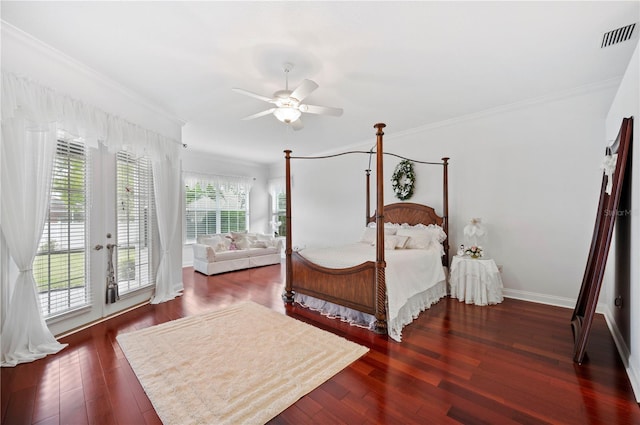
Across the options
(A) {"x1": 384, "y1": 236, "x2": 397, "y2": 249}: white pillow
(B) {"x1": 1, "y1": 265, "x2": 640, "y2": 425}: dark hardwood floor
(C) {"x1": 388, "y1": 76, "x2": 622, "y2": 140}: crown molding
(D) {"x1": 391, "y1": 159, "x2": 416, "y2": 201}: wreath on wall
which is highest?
(C) {"x1": 388, "y1": 76, "x2": 622, "y2": 140}: crown molding

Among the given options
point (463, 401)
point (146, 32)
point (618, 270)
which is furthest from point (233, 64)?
point (618, 270)

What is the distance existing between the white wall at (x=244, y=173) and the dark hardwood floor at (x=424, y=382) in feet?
14.3

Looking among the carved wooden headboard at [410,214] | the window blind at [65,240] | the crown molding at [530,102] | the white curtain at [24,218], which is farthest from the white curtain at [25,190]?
the crown molding at [530,102]

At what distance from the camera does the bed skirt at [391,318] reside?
115 inches

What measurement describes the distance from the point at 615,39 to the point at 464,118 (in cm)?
199

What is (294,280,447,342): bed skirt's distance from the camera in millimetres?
2922

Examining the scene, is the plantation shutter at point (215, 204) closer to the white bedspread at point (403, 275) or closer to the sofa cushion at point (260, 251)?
the sofa cushion at point (260, 251)

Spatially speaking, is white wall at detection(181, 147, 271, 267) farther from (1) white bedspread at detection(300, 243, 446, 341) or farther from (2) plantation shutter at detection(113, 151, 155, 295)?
(1) white bedspread at detection(300, 243, 446, 341)

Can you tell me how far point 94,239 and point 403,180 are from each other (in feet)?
15.7

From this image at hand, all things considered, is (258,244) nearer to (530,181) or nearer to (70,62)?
(70,62)

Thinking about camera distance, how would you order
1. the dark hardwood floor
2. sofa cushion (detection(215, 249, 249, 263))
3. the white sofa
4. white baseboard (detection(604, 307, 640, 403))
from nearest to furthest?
the dark hardwood floor
white baseboard (detection(604, 307, 640, 403))
the white sofa
sofa cushion (detection(215, 249, 249, 263))

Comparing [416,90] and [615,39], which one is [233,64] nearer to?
[416,90]

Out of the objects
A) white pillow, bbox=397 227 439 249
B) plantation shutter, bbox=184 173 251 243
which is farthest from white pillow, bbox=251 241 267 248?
white pillow, bbox=397 227 439 249

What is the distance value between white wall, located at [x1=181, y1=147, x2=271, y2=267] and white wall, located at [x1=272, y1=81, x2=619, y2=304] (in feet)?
14.9
